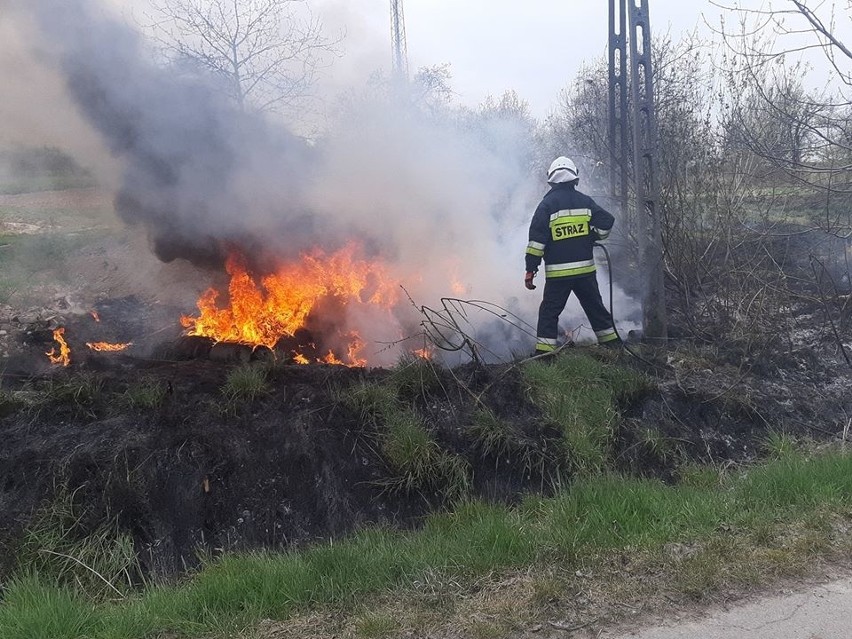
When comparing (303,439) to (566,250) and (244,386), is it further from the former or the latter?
(566,250)

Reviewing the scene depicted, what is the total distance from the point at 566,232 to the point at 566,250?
0.64 feet

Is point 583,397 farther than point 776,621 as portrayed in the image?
Yes

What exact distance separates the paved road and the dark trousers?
3.96m

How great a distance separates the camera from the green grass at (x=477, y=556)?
2.94 m

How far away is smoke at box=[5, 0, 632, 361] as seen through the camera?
6.72m

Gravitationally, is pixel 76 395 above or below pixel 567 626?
above

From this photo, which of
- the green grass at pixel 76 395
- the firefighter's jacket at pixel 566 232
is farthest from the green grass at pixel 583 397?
the green grass at pixel 76 395

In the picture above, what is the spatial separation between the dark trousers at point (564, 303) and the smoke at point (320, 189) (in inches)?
23.4

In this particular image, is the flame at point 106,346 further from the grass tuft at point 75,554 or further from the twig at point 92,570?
the twig at point 92,570

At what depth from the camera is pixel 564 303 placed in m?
6.82

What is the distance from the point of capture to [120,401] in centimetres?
494

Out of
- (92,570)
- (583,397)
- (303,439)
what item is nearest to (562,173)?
(583,397)

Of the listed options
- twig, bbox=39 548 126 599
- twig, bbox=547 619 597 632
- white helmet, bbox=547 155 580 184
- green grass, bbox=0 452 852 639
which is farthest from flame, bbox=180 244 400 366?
twig, bbox=547 619 597 632

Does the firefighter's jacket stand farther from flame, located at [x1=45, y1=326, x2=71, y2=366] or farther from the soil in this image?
flame, located at [x1=45, y1=326, x2=71, y2=366]
